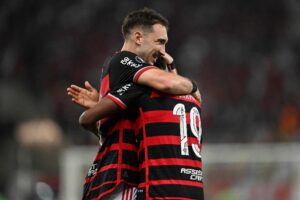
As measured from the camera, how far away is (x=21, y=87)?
1527cm

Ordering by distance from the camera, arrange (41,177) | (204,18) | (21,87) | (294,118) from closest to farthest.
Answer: (41,177) < (294,118) < (21,87) < (204,18)

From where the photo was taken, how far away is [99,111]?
403 cm

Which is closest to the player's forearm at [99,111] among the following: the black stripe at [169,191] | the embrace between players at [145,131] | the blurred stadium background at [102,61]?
the embrace between players at [145,131]

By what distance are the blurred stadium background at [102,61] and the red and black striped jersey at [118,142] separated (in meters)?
7.93

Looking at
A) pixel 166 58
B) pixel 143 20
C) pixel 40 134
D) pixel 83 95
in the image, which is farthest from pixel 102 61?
pixel 143 20

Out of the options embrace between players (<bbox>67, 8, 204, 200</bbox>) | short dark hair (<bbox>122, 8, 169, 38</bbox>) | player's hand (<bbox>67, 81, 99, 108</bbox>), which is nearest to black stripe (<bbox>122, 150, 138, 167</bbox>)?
embrace between players (<bbox>67, 8, 204, 200</bbox>)

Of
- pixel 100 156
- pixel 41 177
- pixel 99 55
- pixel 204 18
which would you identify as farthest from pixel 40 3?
pixel 100 156

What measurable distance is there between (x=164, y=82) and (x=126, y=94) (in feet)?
0.64

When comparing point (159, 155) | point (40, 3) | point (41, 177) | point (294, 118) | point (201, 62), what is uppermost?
point (40, 3)

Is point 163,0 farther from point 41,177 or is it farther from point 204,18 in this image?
point 41,177

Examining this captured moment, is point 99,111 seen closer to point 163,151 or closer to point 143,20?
point 163,151

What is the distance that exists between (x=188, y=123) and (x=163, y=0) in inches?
488

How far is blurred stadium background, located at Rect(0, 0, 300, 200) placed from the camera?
44.5ft

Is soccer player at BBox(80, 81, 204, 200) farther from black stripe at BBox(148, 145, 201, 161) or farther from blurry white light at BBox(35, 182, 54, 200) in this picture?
blurry white light at BBox(35, 182, 54, 200)
